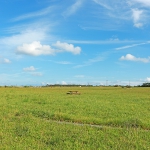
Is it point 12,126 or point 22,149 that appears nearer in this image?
point 22,149

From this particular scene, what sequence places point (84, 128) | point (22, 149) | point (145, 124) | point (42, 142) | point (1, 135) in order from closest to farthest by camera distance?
1. point (22, 149)
2. point (42, 142)
3. point (1, 135)
4. point (84, 128)
5. point (145, 124)

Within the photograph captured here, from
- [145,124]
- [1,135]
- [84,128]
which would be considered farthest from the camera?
[145,124]

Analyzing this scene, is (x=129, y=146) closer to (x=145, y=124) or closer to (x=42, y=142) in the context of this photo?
(x=42, y=142)

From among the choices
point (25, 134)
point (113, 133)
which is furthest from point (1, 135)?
point (113, 133)

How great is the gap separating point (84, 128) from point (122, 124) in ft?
6.85

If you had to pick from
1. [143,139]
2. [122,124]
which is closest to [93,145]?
[143,139]

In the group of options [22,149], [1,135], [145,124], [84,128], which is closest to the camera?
[22,149]

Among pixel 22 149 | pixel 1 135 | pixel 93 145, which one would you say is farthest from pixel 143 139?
pixel 1 135

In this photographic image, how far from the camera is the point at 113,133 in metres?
8.69

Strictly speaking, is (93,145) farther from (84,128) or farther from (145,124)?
(145,124)

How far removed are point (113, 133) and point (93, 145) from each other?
5.55 feet

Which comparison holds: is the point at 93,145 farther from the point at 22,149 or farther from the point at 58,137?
the point at 22,149

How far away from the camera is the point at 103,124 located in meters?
11.2

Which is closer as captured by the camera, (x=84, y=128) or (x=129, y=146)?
(x=129, y=146)
